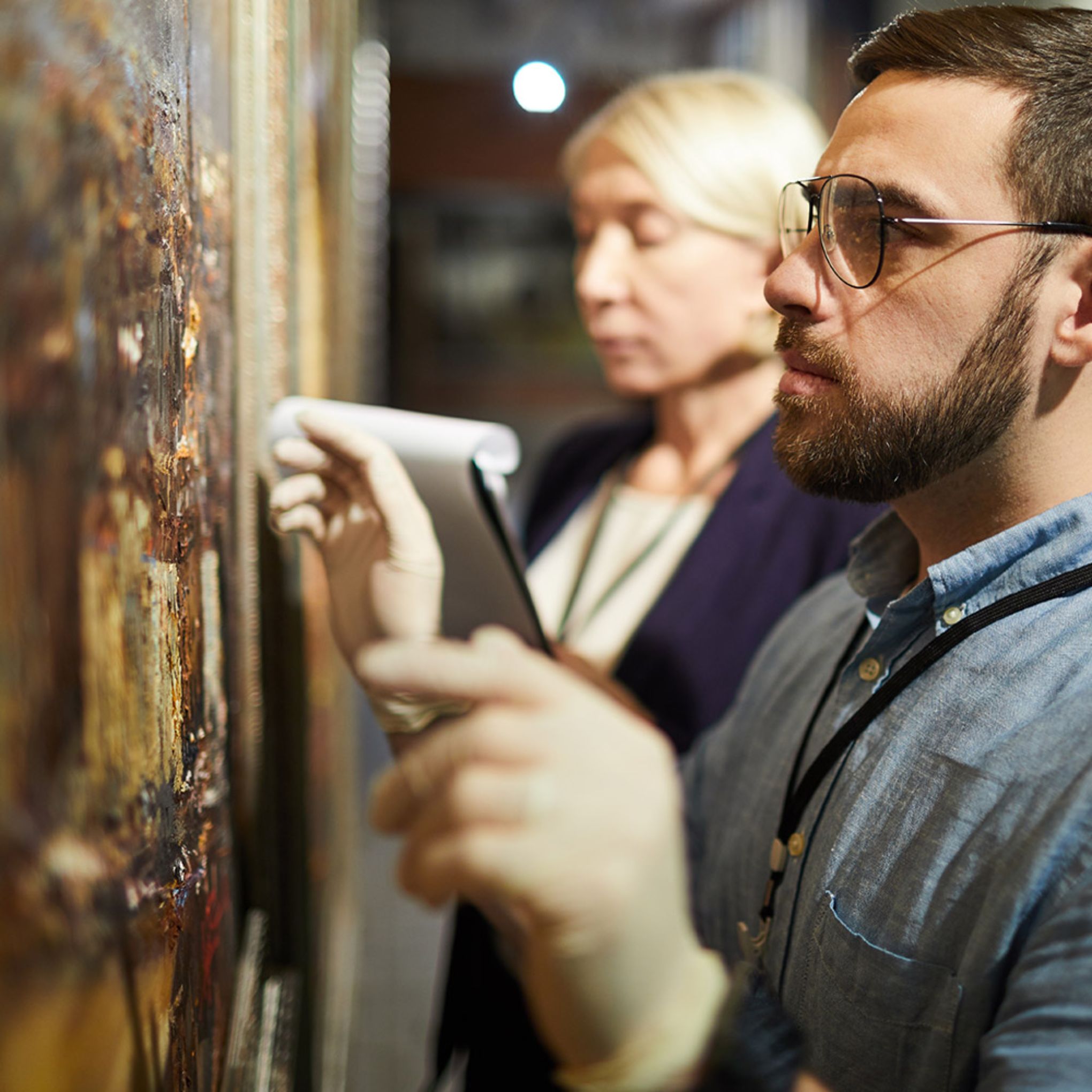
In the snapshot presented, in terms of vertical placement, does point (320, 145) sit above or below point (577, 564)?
above

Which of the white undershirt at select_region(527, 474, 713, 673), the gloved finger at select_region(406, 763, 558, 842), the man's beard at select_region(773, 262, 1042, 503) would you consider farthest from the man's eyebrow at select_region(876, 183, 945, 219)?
the white undershirt at select_region(527, 474, 713, 673)

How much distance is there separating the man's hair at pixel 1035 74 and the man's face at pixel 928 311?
0.06 ft

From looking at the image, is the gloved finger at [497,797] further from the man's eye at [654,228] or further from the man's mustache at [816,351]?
the man's eye at [654,228]

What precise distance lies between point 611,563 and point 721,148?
857mm

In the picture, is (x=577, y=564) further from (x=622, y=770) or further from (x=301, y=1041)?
(x=622, y=770)

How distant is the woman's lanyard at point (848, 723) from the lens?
1070 mm

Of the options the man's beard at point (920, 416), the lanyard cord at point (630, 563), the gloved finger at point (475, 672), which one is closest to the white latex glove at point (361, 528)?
the man's beard at point (920, 416)

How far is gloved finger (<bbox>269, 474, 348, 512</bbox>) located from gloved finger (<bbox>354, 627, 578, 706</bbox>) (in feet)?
2.31

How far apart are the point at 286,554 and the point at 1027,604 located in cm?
106

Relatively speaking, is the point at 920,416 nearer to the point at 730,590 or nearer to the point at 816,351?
the point at 816,351

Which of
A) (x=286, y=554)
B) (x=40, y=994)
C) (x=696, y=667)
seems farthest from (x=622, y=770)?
(x=696, y=667)

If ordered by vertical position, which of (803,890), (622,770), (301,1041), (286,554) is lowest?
(301,1041)

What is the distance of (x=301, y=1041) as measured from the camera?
1788 mm

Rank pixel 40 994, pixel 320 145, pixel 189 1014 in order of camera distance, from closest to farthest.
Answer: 1. pixel 40 994
2. pixel 189 1014
3. pixel 320 145
